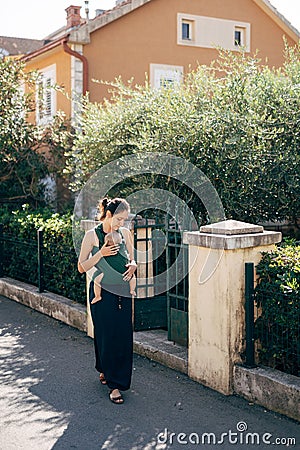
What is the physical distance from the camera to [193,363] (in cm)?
602

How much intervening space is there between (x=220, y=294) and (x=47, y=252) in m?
4.42

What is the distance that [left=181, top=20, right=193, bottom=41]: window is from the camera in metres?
18.1

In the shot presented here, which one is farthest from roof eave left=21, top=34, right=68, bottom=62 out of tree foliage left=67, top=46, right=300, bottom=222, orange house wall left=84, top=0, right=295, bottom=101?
tree foliage left=67, top=46, right=300, bottom=222

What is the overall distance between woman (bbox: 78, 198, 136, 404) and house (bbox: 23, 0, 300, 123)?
956 centimetres

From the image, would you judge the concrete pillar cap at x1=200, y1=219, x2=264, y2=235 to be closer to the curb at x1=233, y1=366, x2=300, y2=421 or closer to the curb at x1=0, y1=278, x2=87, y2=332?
the curb at x1=233, y1=366, x2=300, y2=421

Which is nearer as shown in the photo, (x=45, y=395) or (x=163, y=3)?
(x=45, y=395)

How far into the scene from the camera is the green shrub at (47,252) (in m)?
8.74

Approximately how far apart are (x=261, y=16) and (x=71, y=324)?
14203 millimetres

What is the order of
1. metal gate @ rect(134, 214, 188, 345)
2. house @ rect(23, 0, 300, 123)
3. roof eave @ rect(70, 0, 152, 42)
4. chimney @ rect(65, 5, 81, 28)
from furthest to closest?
chimney @ rect(65, 5, 81, 28) → house @ rect(23, 0, 300, 123) → roof eave @ rect(70, 0, 152, 42) → metal gate @ rect(134, 214, 188, 345)

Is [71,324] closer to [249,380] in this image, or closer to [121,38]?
[249,380]

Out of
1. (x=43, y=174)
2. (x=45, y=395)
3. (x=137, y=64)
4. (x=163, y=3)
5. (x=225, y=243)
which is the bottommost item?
(x=45, y=395)

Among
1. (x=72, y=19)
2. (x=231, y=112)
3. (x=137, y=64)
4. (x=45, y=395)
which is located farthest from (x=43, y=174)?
(x=45, y=395)

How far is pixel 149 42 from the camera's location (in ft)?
57.0

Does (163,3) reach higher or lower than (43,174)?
higher
